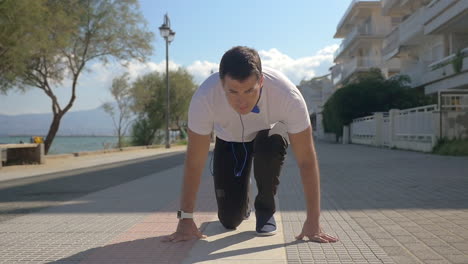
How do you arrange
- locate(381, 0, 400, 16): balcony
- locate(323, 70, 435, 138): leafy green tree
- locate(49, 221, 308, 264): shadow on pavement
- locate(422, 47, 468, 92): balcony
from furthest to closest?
1. locate(381, 0, 400, 16): balcony
2. locate(323, 70, 435, 138): leafy green tree
3. locate(422, 47, 468, 92): balcony
4. locate(49, 221, 308, 264): shadow on pavement

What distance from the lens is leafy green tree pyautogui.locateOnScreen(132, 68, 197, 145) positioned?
1485 inches

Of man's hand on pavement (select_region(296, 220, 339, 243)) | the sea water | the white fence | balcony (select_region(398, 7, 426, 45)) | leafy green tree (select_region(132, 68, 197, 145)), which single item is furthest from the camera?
leafy green tree (select_region(132, 68, 197, 145))

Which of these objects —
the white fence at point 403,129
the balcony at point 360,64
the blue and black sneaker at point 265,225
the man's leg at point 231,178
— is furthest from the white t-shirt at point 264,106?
the balcony at point 360,64

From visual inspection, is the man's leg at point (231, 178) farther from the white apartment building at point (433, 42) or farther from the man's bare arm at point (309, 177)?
the white apartment building at point (433, 42)

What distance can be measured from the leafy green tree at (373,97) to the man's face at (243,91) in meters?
24.1

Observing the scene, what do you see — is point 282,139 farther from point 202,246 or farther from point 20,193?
point 20,193

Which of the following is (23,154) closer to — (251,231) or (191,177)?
(251,231)

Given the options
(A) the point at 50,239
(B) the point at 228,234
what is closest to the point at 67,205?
(A) the point at 50,239

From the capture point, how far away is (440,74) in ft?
70.2

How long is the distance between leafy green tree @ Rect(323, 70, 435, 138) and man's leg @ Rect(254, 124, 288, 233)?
76.5ft

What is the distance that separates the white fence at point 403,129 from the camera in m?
→ 15.6

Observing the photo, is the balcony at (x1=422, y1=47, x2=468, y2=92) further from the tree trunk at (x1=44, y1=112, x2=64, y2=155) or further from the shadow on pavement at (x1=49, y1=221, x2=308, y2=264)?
the shadow on pavement at (x1=49, y1=221, x2=308, y2=264)

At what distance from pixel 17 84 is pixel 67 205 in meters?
14.8

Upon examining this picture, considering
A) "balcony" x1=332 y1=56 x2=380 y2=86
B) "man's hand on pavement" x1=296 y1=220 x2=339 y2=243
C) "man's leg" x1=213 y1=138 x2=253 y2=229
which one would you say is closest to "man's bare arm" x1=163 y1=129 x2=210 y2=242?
"man's leg" x1=213 y1=138 x2=253 y2=229
